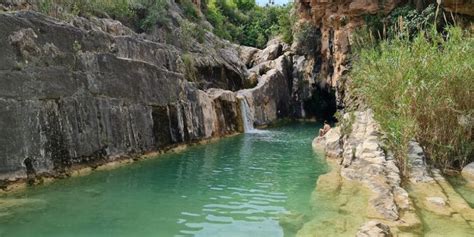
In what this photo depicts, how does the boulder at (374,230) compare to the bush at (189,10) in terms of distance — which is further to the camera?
the bush at (189,10)

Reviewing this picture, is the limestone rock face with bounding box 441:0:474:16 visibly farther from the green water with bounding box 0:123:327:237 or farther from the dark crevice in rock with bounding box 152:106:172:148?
the dark crevice in rock with bounding box 152:106:172:148

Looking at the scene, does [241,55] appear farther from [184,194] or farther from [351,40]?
[184,194]

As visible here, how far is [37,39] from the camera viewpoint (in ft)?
36.3

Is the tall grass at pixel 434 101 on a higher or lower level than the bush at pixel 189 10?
lower

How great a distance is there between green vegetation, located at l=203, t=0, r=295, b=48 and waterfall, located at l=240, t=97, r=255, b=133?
1448cm

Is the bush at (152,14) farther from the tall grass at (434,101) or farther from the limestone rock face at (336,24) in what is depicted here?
the tall grass at (434,101)

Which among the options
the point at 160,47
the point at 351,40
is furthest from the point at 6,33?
the point at 351,40

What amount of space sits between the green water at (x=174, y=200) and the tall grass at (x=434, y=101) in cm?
257

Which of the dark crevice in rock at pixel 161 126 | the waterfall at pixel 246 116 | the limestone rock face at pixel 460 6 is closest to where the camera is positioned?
the dark crevice in rock at pixel 161 126

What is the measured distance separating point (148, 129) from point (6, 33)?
5.59m

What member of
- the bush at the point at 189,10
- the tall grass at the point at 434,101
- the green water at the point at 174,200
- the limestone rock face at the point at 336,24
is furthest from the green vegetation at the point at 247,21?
the tall grass at the point at 434,101

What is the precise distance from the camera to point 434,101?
9836mm

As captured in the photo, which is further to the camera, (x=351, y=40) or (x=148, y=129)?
(x=351, y=40)

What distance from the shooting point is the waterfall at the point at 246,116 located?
23516 mm
